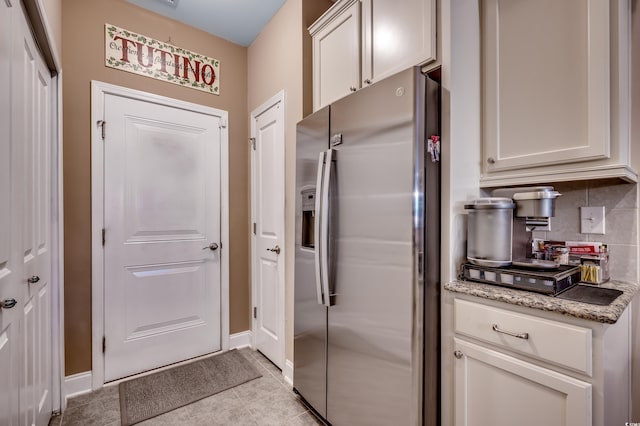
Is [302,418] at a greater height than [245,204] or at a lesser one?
lesser

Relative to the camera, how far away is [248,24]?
2523mm

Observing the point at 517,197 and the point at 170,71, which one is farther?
the point at 170,71

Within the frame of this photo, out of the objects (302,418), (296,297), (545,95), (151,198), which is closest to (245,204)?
(151,198)

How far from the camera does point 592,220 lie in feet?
4.62

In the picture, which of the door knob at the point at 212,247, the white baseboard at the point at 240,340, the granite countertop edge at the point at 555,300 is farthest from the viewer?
the white baseboard at the point at 240,340

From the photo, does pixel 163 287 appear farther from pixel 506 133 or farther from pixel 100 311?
pixel 506 133

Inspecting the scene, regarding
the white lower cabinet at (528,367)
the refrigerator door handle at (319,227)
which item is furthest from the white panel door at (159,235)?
the white lower cabinet at (528,367)

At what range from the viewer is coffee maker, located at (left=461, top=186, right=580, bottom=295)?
46.6 inches

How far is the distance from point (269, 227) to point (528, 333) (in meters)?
1.91

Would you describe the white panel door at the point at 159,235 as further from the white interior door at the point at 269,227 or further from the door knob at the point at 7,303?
the door knob at the point at 7,303

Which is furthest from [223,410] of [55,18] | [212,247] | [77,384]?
[55,18]

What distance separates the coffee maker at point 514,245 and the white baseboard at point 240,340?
86.1 inches

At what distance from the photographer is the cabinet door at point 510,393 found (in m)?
0.96

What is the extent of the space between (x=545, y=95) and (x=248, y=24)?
7.50ft
